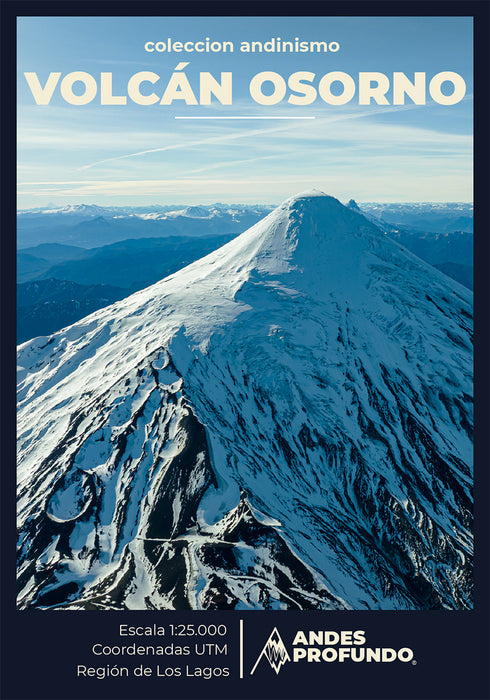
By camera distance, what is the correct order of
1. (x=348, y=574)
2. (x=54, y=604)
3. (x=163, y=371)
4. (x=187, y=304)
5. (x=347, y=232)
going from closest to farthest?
(x=54, y=604) → (x=348, y=574) → (x=163, y=371) → (x=187, y=304) → (x=347, y=232)

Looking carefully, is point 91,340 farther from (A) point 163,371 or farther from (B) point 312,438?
(B) point 312,438

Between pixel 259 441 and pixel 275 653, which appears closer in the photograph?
pixel 275 653

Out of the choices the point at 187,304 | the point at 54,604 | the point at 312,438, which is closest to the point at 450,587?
the point at 312,438

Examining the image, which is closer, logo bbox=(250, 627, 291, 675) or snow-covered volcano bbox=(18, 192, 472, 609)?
logo bbox=(250, 627, 291, 675)

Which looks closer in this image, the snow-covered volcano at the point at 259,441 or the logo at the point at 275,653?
the logo at the point at 275,653
